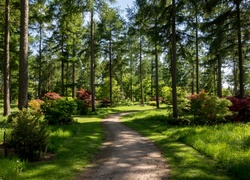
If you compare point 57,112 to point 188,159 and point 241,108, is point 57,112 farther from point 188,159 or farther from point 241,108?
point 241,108

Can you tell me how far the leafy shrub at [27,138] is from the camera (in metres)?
7.24

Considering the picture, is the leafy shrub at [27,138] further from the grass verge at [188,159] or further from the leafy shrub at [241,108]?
the leafy shrub at [241,108]

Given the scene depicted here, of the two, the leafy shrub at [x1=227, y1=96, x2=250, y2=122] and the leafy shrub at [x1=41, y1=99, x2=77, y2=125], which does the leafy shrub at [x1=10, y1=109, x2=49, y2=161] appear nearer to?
the leafy shrub at [x1=41, y1=99, x2=77, y2=125]

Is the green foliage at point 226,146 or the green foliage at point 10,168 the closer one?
the green foliage at point 10,168

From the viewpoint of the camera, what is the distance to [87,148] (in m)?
8.98

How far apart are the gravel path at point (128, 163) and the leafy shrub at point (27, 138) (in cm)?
174

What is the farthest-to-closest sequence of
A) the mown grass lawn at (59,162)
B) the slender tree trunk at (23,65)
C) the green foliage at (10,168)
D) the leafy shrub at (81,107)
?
the leafy shrub at (81,107)
the slender tree trunk at (23,65)
the mown grass lawn at (59,162)
the green foliage at (10,168)

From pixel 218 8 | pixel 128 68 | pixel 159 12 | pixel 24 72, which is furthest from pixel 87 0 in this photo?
pixel 128 68

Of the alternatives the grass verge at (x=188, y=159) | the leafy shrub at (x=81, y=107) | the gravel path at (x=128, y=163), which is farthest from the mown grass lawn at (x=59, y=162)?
the leafy shrub at (x=81, y=107)

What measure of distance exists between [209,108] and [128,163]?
7912 millimetres

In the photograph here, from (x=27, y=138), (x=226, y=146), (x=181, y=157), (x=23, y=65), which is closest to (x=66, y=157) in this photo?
(x=27, y=138)

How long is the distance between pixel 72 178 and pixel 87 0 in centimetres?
1759

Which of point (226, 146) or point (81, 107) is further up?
point (81, 107)

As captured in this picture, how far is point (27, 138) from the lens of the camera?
723 centimetres
